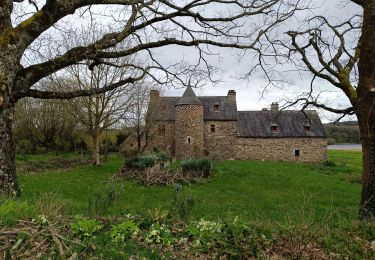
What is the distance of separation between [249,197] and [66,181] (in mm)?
8446

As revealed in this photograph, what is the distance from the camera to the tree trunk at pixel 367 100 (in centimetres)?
690

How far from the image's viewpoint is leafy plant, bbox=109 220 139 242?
3.47m

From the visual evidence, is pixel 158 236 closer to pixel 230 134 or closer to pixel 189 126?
pixel 189 126

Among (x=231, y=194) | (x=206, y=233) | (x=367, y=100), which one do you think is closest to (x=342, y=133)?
(x=231, y=194)

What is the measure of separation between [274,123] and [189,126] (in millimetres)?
9463

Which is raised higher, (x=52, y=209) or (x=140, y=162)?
(x=52, y=209)

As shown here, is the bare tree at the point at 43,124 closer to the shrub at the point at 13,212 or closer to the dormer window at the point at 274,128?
the dormer window at the point at 274,128

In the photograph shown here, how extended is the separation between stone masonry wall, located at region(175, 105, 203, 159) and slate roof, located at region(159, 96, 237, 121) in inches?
99.3

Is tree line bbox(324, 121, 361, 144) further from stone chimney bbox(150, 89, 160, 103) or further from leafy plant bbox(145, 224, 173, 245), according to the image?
leafy plant bbox(145, 224, 173, 245)

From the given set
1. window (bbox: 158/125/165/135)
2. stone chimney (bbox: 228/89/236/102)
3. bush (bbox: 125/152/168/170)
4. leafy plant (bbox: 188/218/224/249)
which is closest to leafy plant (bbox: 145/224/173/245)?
leafy plant (bbox: 188/218/224/249)

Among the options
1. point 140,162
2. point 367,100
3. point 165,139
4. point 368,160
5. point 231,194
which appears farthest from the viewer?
point 165,139

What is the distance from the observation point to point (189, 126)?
→ 31.9 metres

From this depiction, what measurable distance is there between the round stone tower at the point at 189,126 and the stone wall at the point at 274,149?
4.89 meters

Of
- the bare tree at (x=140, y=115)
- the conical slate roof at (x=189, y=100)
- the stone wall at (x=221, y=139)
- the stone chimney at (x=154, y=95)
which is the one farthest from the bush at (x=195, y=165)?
the stone wall at (x=221, y=139)
